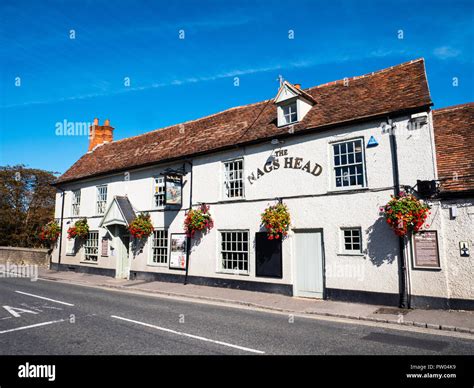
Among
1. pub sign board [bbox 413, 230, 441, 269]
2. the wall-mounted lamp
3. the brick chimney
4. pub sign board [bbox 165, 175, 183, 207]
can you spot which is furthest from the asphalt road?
the brick chimney

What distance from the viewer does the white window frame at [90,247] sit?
20.9 metres

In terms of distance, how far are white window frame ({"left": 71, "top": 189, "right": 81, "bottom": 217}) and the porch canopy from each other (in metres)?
4.93

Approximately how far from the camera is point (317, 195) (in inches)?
494

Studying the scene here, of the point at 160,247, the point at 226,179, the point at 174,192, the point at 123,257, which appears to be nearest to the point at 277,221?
the point at 226,179

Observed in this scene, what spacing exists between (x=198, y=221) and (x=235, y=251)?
219cm

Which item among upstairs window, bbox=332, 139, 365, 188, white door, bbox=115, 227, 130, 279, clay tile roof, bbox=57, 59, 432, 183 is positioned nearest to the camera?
upstairs window, bbox=332, 139, 365, 188

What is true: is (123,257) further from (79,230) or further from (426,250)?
(426,250)

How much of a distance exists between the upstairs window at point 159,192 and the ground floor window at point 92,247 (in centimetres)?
552

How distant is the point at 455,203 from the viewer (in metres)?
10.1

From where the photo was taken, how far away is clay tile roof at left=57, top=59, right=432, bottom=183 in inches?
478

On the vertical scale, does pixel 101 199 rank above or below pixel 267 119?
below

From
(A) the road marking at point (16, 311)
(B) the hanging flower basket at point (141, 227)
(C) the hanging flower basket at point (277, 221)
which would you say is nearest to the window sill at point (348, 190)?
(C) the hanging flower basket at point (277, 221)

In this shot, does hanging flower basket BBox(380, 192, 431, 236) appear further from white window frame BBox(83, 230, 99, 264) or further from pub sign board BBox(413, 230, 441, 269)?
white window frame BBox(83, 230, 99, 264)
